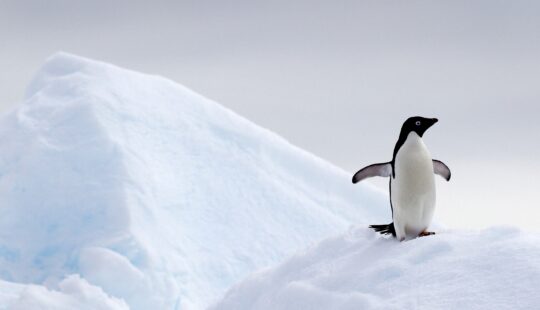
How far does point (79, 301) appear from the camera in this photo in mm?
9906

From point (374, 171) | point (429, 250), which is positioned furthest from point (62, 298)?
point (429, 250)

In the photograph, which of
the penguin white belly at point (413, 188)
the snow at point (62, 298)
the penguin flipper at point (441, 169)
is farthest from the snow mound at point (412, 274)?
the snow at point (62, 298)

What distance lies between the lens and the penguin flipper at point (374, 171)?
5.43 m

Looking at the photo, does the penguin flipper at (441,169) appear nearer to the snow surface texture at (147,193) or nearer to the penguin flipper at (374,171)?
the penguin flipper at (374,171)

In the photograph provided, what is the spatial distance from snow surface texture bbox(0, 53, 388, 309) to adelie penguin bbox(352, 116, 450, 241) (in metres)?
5.90

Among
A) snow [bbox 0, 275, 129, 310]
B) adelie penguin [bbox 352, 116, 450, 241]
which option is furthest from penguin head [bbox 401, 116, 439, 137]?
snow [bbox 0, 275, 129, 310]

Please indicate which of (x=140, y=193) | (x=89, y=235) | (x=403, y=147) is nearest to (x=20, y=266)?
(x=89, y=235)

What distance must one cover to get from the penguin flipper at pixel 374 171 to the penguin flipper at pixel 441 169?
12.3 inches

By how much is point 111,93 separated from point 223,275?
140 inches

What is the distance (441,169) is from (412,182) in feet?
1.91

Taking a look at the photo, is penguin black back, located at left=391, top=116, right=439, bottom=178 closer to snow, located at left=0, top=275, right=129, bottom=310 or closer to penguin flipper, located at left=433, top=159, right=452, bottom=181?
penguin flipper, located at left=433, top=159, right=452, bottom=181

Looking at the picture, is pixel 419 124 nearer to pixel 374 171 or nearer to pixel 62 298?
pixel 374 171

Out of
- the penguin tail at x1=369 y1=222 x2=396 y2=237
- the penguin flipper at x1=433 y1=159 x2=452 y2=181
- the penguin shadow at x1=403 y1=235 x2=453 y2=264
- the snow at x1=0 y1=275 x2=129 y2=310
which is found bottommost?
the snow at x1=0 y1=275 x2=129 y2=310

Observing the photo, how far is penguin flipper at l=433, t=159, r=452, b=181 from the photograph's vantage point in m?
5.48
